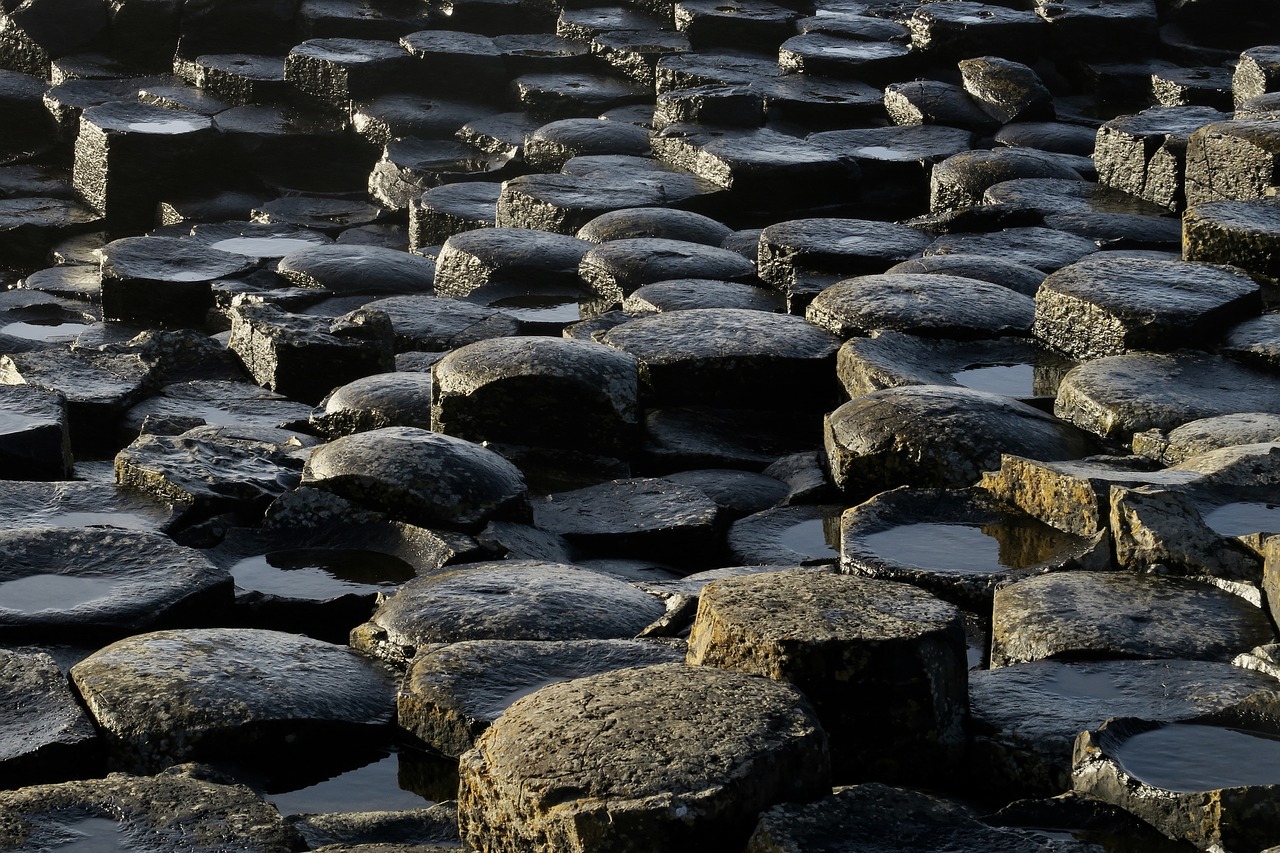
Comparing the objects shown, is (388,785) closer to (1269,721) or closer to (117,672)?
(117,672)

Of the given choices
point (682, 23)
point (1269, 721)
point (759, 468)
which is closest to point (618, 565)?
point (759, 468)

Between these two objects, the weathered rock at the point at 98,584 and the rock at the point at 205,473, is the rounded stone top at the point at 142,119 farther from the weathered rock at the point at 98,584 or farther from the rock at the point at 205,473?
the weathered rock at the point at 98,584

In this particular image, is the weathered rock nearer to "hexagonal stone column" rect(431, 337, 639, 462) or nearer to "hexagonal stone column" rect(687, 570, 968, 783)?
"hexagonal stone column" rect(431, 337, 639, 462)

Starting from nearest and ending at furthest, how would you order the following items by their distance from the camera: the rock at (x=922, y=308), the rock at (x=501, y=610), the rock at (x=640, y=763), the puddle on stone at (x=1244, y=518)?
the rock at (x=640, y=763) → the rock at (x=501, y=610) → the puddle on stone at (x=1244, y=518) → the rock at (x=922, y=308)

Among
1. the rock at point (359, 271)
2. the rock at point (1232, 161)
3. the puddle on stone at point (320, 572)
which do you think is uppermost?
the rock at point (1232, 161)

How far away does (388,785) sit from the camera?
10.1ft

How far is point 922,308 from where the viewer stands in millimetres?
5504

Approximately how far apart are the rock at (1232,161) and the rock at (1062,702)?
4053 millimetres

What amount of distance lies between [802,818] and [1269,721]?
99 cm

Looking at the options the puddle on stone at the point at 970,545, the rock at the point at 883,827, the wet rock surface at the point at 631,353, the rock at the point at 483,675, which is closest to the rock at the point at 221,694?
the wet rock surface at the point at 631,353

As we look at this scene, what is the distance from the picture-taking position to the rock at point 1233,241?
5887 millimetres

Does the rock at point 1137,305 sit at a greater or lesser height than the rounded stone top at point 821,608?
lesser

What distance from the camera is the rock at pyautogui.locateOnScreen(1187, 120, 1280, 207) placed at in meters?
6.59

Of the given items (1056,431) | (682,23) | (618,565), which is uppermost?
(682,23)
